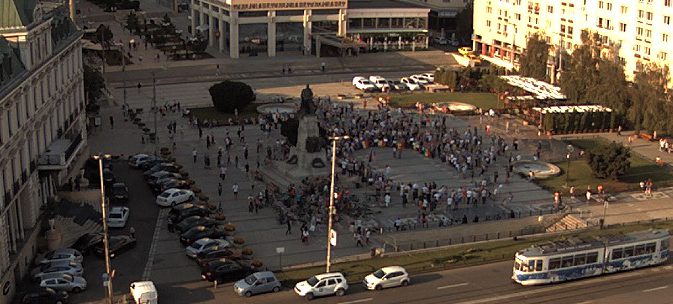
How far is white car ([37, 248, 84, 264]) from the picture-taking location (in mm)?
51969

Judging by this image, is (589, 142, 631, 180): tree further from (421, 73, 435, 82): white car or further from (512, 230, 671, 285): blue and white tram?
(421, 73, 435, 82): white car

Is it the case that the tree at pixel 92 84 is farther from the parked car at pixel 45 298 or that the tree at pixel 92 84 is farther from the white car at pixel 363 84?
the parked car at pixel 45 298

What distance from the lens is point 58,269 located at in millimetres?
50281

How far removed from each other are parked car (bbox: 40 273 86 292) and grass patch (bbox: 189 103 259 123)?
43865 millimetres

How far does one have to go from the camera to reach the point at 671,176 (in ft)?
247

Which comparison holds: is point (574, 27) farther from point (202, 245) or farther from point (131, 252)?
point (131, 252)

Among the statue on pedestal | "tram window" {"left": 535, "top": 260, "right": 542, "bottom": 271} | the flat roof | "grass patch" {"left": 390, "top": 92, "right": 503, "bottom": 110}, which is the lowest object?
"tram window" {"left": 535, "top": 260, "right": 542, "bottom": 271}

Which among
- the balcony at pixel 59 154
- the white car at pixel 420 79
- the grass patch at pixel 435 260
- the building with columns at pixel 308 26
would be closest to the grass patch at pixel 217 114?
the white car at pixel 420 79

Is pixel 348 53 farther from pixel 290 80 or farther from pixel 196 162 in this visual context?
pixel 196 162

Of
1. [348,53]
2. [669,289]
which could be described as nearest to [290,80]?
[348,53]

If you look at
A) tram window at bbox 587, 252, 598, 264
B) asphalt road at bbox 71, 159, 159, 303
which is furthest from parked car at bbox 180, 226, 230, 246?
tram window at bbox 587, 252, 598, 264

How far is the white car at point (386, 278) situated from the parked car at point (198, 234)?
1108cm

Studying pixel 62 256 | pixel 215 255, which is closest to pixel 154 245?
pixel 215 255

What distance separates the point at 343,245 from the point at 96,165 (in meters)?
25.1
